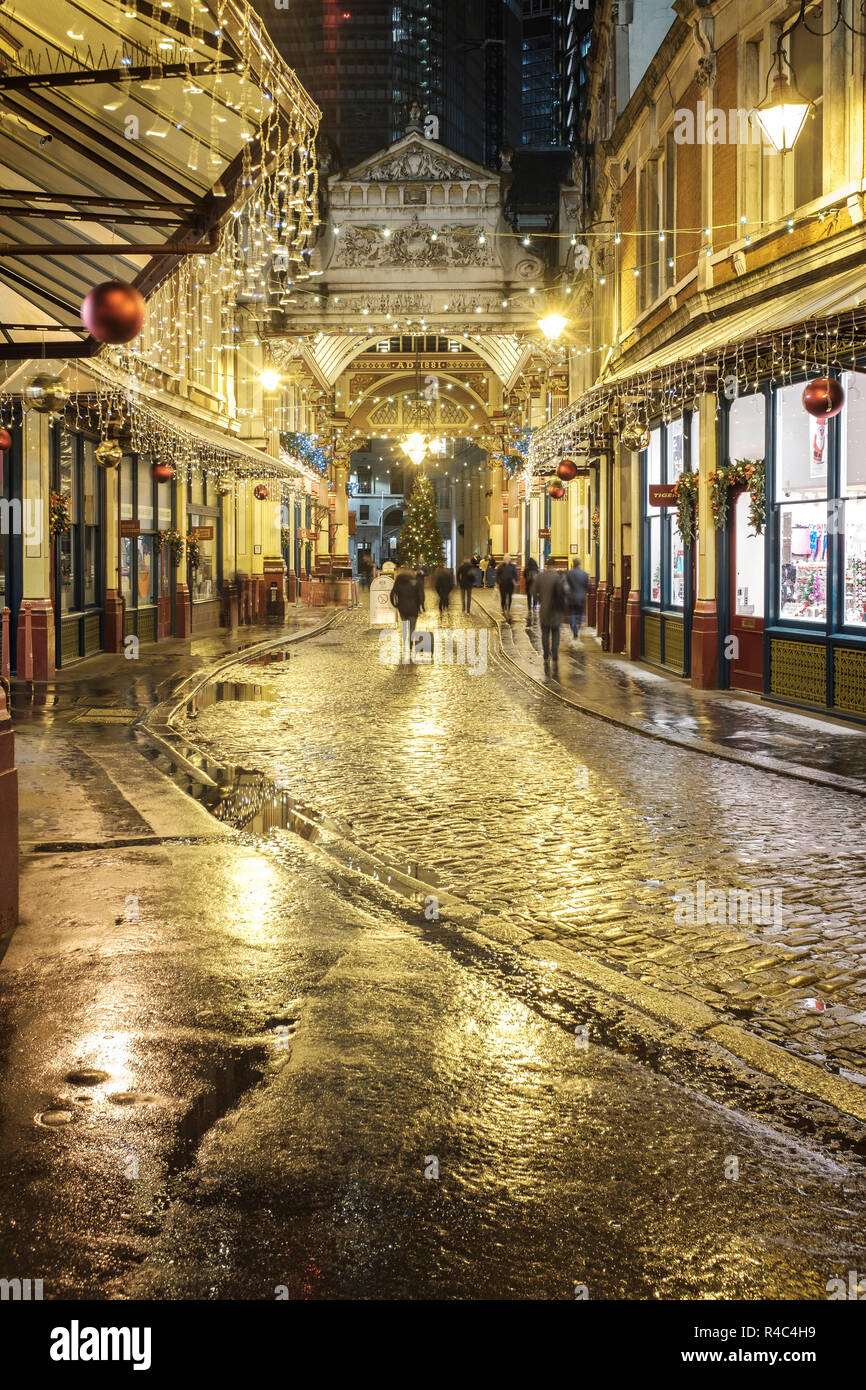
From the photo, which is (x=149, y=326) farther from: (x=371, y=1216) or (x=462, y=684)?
(x=371, y=1216)

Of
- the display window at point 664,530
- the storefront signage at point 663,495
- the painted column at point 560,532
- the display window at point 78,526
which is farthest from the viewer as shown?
the painted column at point 560,532

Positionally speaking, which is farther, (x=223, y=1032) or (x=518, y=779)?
(x=518, y=779)

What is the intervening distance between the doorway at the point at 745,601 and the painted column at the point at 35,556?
9.63 metres

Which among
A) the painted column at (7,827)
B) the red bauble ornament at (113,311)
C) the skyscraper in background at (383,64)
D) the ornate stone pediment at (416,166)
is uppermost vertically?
the skyscraper in background at (383,64)

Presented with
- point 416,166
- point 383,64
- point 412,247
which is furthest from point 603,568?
point 383,64

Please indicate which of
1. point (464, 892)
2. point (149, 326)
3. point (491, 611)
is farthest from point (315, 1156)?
point (491, 611)

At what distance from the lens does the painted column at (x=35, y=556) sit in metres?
18.2

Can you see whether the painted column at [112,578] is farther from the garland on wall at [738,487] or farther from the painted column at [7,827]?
the painted column at [7,827]

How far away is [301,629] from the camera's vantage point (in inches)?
1243

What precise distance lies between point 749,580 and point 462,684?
14.4ft

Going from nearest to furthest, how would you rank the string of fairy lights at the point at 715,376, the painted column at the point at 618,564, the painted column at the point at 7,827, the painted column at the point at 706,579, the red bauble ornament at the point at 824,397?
the painted column at the point at 7,827 → the string of fairy lights at the point at 715,376 → the red bauble ornament at the point at 824,397 → the painted column at the point at 706,579 → the painted column at the point at 618,564

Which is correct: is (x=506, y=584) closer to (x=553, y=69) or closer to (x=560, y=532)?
(x=560, y=532)

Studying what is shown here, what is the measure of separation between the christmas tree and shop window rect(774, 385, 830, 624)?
51.8 m

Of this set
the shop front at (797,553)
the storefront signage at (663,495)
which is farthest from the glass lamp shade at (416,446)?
the shop front at (797,553)
